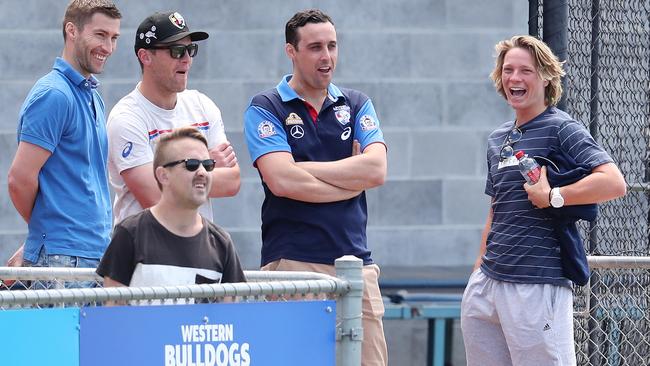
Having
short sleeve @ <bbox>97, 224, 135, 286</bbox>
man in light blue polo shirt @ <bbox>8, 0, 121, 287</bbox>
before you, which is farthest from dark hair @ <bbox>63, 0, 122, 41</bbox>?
short sleeve @ <bbox>97, 224, 135, 286</bbox>

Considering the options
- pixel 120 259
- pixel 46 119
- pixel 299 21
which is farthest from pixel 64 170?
pixel 299 21

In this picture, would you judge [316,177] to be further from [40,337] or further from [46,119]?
[40,337]

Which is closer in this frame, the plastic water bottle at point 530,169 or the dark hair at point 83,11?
the plastic water bottle at point 530,169

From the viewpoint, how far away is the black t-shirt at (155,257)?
3945mm

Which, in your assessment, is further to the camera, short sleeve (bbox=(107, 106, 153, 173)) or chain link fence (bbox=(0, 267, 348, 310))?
short sleeve (bbox=(107, 106, 153, 173))

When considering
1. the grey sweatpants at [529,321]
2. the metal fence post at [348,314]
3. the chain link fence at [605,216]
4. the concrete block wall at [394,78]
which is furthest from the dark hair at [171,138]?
A: the concrete block wall at [394,78]

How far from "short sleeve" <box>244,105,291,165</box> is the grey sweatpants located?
0.97 meters

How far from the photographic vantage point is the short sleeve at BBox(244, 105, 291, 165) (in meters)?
4.93

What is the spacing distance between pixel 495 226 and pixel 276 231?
861 mm

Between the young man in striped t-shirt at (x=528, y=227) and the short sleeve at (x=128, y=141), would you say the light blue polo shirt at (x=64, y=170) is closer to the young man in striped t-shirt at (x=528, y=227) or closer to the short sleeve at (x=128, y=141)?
the short sleeve at (x=128, y=141)

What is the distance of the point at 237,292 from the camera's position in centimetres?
362

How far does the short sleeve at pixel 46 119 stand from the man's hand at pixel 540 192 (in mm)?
1701

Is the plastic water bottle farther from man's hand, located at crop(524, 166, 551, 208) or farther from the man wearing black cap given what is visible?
the man wearing black cap

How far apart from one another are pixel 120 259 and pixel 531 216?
150 cm
